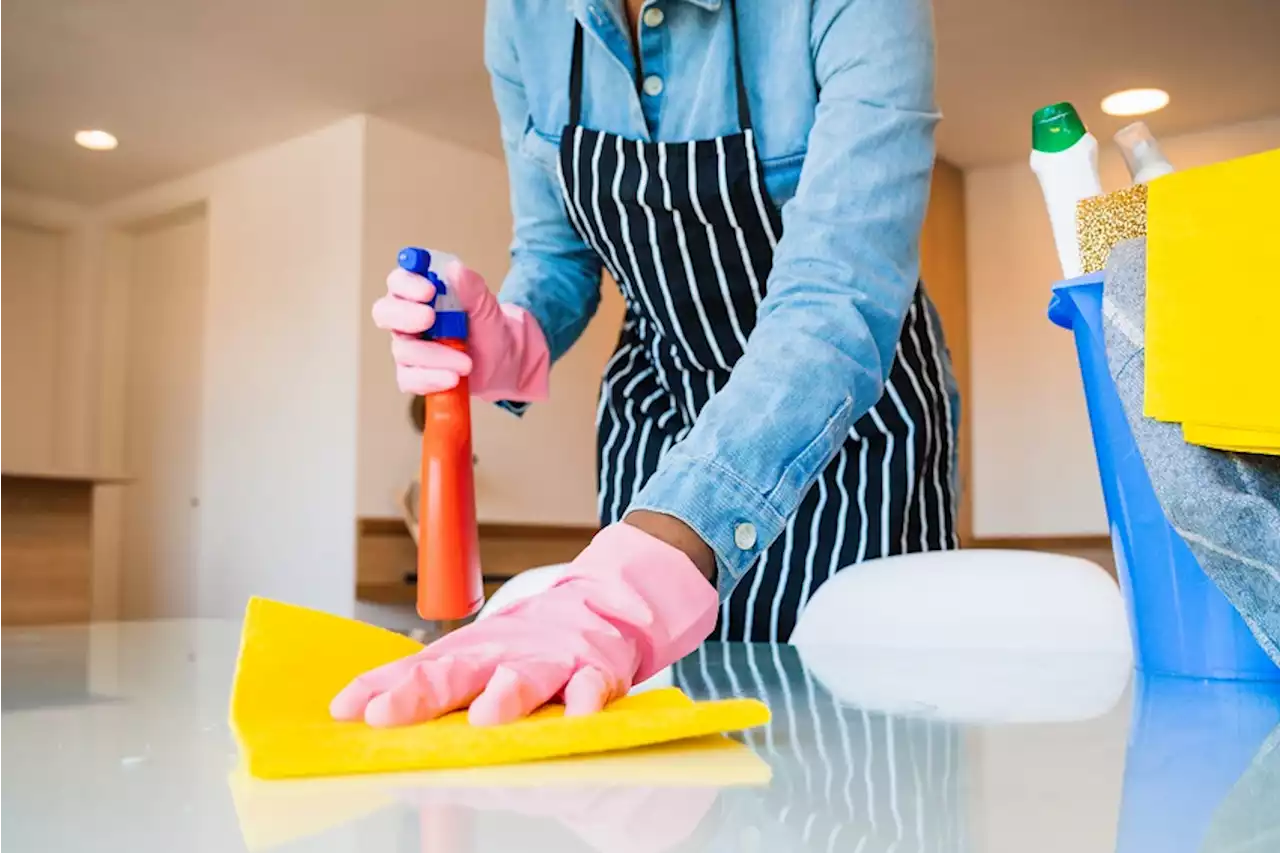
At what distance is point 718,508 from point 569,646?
145mm

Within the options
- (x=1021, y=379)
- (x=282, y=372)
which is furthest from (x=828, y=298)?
(x=1021, y=379)

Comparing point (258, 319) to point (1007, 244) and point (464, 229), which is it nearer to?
point (464, 229)

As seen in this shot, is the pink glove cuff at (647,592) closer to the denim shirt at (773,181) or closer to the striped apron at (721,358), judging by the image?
the denim shirt at (773,181)

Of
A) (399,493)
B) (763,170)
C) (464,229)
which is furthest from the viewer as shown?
(464,229)

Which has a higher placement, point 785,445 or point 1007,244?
point 1007,244

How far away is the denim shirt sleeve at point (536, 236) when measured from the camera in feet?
3.38

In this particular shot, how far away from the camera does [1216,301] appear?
0.51m

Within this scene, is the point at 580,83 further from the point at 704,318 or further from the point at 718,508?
the point at 718,508

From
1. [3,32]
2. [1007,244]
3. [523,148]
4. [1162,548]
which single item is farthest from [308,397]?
[1162,548]

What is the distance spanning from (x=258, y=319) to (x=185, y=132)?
703mm

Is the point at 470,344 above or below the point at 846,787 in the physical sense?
above

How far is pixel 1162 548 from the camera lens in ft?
1.96

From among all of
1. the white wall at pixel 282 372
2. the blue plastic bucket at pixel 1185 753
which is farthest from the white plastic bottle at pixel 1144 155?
the white wall at pixel 282 372

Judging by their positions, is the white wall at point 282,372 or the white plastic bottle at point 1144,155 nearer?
the white plastic bottle at point 1144,155
